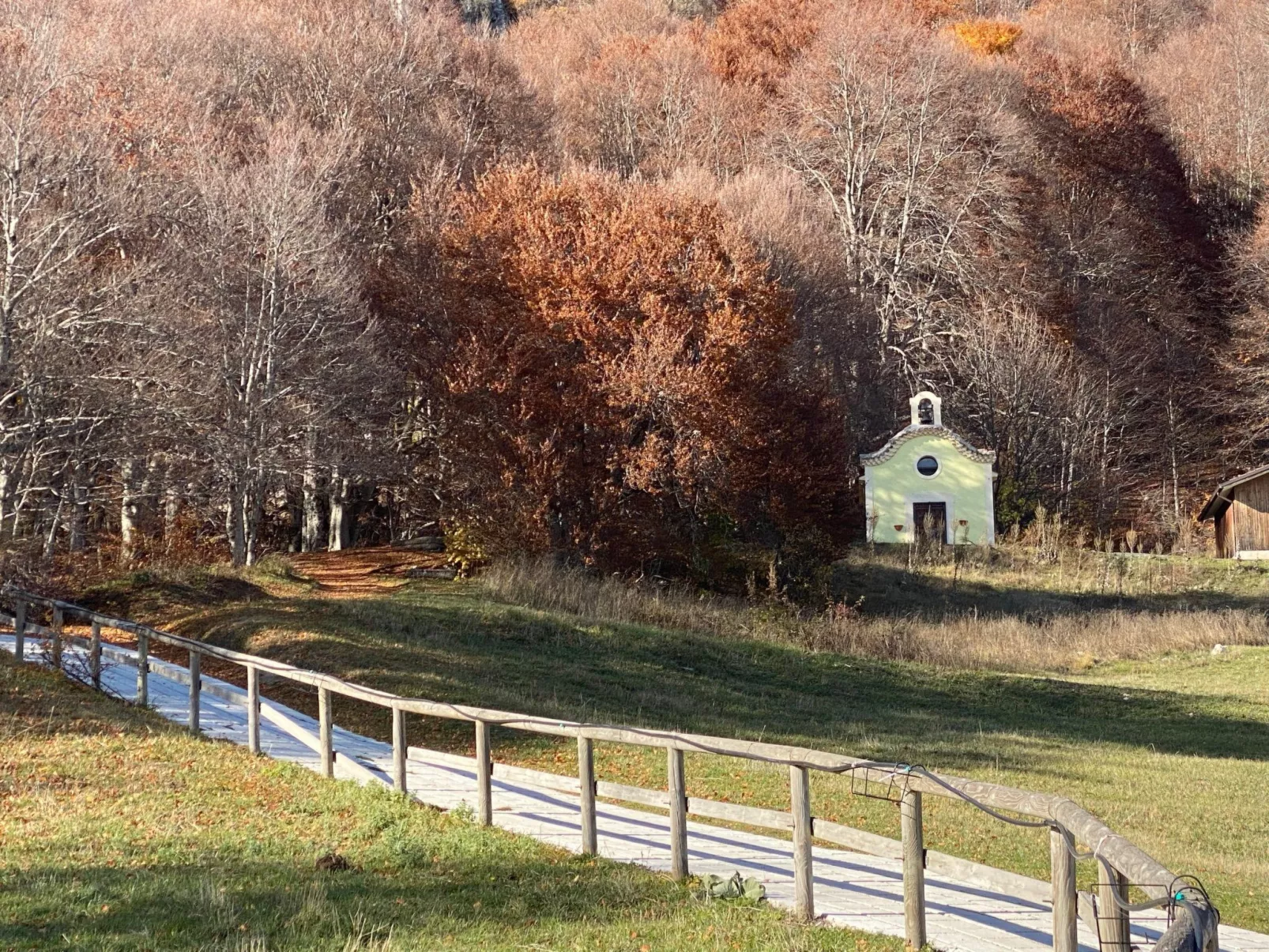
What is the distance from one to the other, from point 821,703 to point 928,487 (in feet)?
88.8

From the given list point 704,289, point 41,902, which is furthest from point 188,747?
point 704,289

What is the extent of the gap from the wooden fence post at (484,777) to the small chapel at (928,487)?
36117mm

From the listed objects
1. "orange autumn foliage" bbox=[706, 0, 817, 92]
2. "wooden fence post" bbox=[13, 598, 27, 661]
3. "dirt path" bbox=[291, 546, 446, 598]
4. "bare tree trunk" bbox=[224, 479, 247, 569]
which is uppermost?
"orange autumn foliage" bbox=[706, 0, 817, 92]

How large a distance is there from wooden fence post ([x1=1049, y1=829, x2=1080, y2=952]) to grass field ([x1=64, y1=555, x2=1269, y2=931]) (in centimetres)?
396

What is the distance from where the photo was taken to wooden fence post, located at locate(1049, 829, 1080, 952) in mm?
5266

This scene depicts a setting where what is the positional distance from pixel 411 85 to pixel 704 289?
16.8 metres

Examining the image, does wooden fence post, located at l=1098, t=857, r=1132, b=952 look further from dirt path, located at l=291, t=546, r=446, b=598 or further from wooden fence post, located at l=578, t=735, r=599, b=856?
dirt path, located at l=291, t=546, r=446, b=598

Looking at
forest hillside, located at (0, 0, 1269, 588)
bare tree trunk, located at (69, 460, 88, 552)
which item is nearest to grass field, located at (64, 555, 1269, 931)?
bare tree trunk, located at (69, 460, 88, 552)

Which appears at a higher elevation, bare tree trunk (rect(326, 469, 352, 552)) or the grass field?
bare tree trunk (rect(326, 469, 352, 552))

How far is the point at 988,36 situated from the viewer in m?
69.9

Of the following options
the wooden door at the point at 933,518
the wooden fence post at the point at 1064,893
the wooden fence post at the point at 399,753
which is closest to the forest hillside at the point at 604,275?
the wooden door at the point at 933,518

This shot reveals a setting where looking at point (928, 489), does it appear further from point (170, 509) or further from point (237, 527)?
point (237, 527)

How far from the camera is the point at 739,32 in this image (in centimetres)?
6700

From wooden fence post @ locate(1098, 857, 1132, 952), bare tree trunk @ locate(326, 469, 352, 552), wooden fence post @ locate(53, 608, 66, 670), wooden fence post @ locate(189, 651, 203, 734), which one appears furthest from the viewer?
bare tree trunk @ locate(326, 469, 352, 552)
